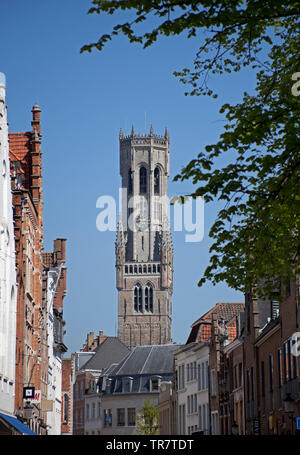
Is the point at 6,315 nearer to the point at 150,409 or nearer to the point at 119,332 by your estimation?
the point at 150,409

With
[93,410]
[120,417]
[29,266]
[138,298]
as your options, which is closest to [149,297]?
[138,298]

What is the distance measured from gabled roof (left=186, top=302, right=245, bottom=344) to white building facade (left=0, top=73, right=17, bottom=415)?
45023 mm

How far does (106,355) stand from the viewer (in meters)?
141

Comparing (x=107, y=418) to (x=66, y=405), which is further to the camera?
(x=107, y=418)

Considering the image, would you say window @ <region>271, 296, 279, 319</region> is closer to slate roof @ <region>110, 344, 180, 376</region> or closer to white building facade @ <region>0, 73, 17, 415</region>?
white building facade @ <region>0, 73, 17, 415</region>

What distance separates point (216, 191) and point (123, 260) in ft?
595

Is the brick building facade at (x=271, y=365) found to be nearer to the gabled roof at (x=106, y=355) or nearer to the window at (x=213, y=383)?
the window at (x=213, y=383)

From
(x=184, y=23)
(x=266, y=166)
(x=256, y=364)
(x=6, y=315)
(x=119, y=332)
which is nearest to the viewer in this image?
(x=184, y=23)

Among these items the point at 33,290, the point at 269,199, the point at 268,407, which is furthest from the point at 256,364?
the point at 269,199

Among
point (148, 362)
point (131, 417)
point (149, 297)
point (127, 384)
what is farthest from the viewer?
point (149, 297)

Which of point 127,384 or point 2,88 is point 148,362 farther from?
point 2,88

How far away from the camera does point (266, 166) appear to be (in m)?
18.1

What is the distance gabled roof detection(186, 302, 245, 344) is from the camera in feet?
273

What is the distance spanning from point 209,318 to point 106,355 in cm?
5910
